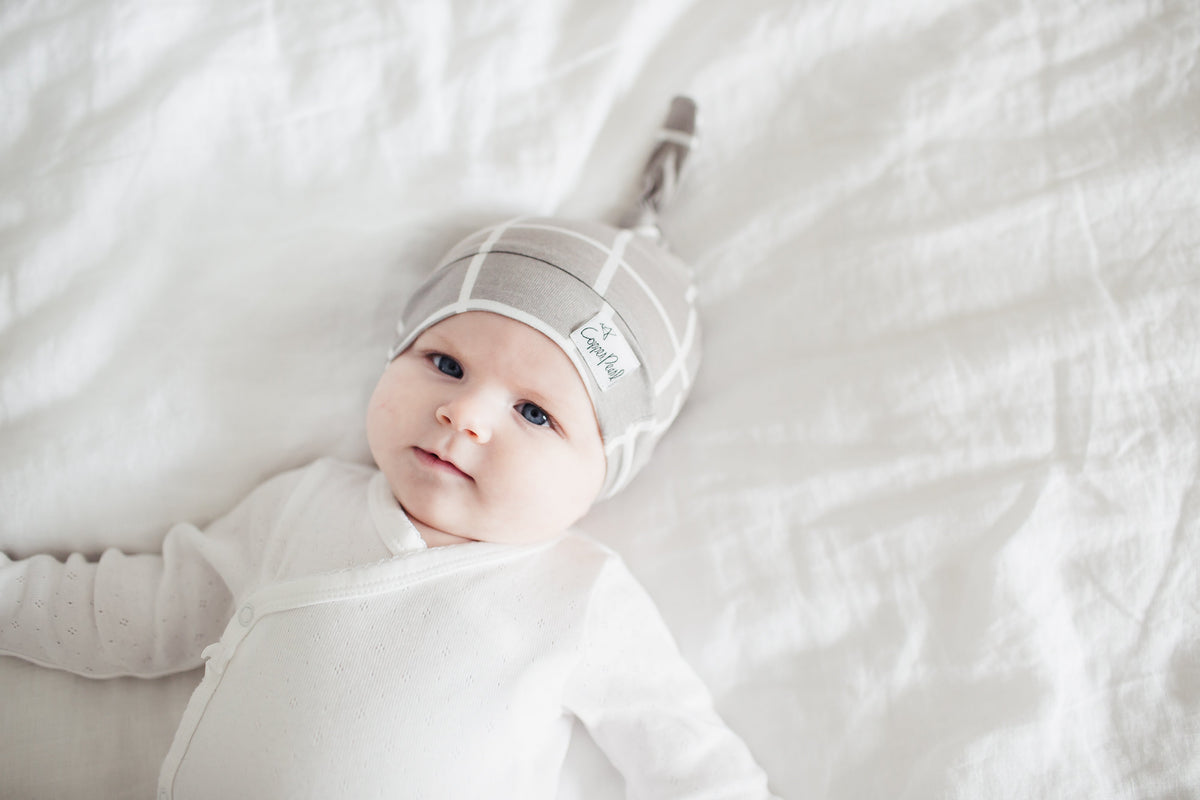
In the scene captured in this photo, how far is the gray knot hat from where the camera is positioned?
0.98 metres

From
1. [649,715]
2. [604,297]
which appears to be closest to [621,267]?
[604,297]

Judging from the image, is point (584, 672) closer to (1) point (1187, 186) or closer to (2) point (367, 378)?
(2) point (367, 378)

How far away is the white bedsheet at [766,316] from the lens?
3.14 feet

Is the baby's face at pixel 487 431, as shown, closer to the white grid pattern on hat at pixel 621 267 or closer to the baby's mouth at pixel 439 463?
the baby's mouth at pixel 439 463

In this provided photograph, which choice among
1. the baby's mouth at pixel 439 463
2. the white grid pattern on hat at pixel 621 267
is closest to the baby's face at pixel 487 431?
the baby's mouth at pixel 439 463

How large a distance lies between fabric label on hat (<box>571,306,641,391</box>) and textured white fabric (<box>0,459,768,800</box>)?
252 millimetres

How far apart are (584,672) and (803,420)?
1.44ft

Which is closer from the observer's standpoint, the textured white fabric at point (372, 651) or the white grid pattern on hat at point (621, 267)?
the textured white fabric at point (372, 651)

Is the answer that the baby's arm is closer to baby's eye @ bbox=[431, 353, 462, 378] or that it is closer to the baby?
the baby

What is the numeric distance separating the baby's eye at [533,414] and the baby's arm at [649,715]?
23 centimetres

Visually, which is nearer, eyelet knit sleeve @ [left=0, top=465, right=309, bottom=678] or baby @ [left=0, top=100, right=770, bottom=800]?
baby @ [left=0, top=100, right=770, bottom=800]

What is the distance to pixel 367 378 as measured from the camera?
1.18 meters

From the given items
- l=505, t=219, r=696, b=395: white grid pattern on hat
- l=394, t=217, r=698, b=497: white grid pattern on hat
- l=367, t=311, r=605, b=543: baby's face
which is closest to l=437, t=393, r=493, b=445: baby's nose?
l=367, t=311, r=605, b=543: baby's face

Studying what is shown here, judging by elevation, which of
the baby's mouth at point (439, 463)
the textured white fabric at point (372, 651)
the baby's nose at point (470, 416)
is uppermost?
the baby's nose at point (470, 416)
